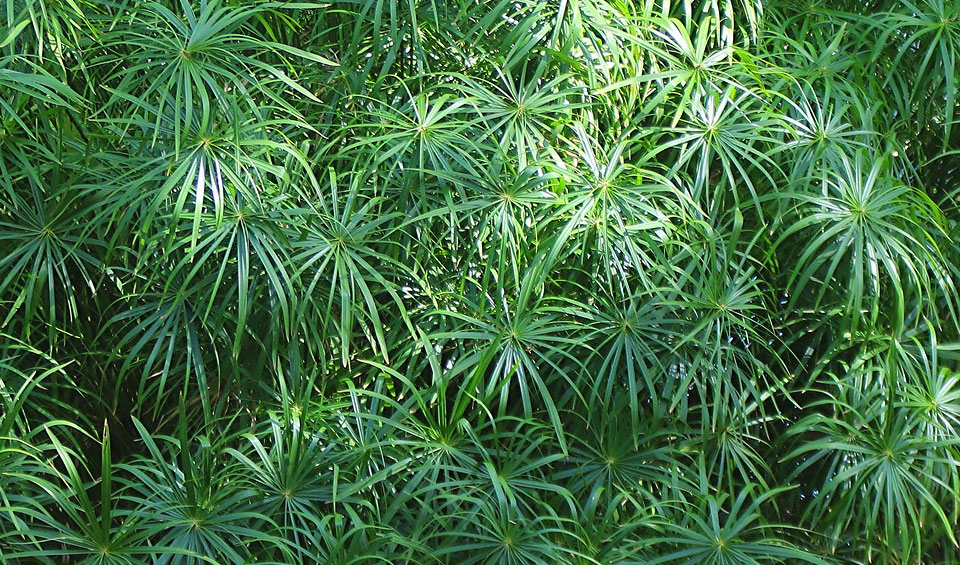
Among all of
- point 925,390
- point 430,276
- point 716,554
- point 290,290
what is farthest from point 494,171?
point 925,390

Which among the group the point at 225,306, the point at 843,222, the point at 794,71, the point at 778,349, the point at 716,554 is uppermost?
the point at 794,71

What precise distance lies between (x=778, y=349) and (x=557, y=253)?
2.21ft

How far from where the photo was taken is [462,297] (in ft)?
7.70

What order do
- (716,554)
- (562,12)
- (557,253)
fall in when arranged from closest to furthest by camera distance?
(716,554), (557,253), (562,12)

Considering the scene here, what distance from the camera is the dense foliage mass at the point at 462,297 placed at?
2.16 meters

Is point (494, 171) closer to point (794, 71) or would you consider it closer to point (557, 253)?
point (557, 253)

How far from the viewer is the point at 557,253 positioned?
7.47ft

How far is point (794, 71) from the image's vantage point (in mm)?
2631

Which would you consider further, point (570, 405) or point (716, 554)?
point (570, 405)

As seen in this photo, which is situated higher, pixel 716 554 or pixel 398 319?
pixel 398 319

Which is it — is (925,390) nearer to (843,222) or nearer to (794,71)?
(843,222)

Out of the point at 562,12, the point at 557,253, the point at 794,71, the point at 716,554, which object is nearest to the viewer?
the point at 716,554

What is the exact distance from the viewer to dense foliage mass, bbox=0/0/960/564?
216 cm

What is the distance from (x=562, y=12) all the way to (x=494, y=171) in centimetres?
44
